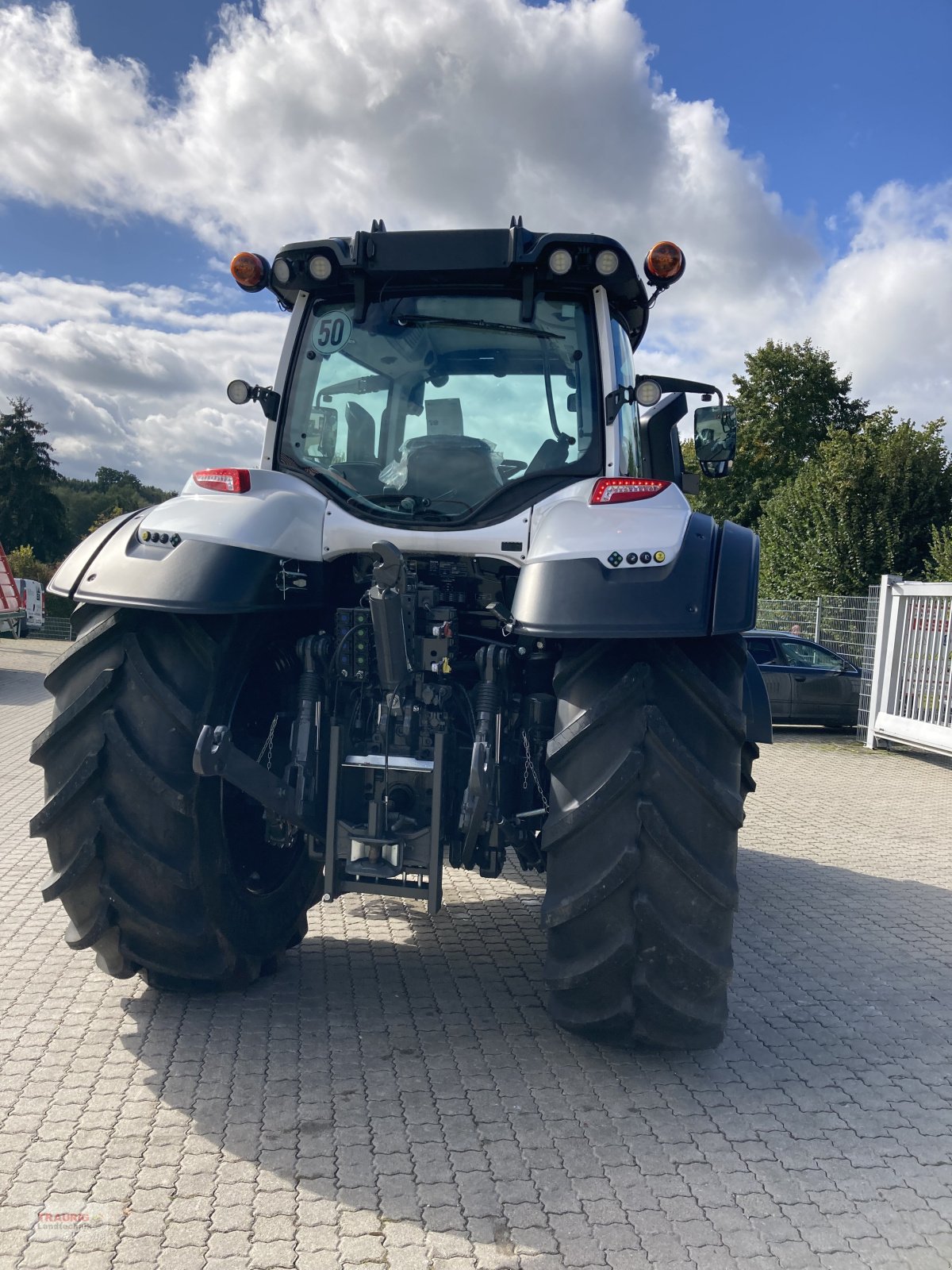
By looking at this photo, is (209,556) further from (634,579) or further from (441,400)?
(634,579)

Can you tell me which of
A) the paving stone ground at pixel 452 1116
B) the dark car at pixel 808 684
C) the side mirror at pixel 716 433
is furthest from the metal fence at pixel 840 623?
the side mirror at pixel 716 433

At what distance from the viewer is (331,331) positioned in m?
4.23

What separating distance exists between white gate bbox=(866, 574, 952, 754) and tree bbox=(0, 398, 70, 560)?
5717 centimetres

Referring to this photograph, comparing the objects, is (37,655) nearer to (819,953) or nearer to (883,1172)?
(819,953)

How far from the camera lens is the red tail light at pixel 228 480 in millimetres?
3699

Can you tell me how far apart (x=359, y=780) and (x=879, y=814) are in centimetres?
684

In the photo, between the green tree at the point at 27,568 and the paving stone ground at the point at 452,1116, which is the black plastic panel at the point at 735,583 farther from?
the green tree at the point at 27,568

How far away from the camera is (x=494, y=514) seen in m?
3.76

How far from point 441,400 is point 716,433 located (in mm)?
1263

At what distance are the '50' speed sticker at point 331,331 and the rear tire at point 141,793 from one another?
130cm

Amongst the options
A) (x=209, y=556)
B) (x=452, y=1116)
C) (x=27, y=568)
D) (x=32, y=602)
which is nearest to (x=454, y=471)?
(x=209, y=556)

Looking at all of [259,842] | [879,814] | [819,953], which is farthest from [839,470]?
[259,842]

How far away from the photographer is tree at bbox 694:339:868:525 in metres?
41.6

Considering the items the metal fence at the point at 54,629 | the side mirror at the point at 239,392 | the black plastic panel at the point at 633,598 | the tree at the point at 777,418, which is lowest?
the metal fence at the point at 54,629
